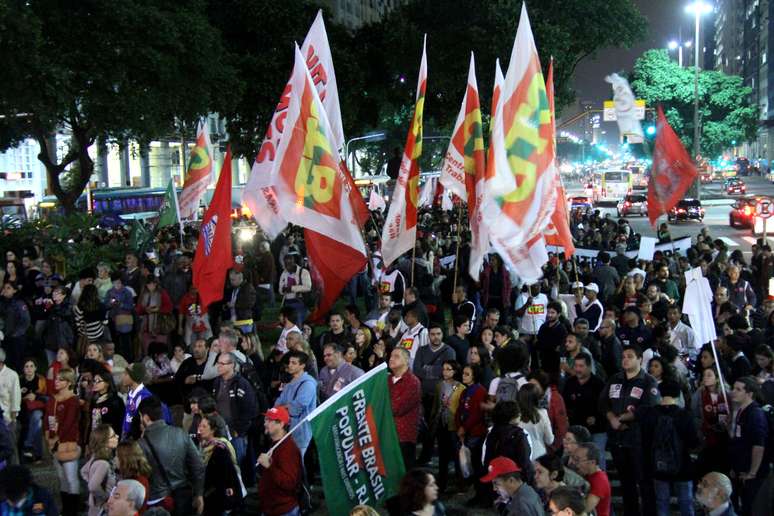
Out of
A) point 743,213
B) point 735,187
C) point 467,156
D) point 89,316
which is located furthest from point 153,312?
point 735,187

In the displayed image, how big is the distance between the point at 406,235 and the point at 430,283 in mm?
3754

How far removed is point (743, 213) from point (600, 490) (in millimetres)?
37741

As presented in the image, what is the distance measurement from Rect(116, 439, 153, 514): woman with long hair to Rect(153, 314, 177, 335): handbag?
6.09m

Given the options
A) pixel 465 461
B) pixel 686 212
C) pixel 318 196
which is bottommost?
pixel 465 461

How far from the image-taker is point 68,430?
328 inches

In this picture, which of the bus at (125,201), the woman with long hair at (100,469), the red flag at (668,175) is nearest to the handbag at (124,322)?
the woman with long hair at (100,469)

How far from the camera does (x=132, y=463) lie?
6.46m

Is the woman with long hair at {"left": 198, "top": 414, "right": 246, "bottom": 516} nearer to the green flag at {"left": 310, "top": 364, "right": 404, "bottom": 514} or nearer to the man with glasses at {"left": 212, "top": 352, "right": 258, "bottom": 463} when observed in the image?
the green flag at {"left": 310, "top": 364, "right": 404, "bottom": 514}

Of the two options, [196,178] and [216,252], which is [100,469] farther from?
[196,178]

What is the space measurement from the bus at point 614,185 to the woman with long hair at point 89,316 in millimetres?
52899

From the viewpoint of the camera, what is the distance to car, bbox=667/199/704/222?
44.9 meters

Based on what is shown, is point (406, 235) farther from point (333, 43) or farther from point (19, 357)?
point (333, 43)

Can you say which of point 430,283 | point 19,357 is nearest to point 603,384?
→ point 430,283

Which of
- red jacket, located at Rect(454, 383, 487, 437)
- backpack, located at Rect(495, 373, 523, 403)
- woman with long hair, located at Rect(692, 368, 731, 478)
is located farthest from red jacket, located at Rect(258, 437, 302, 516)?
woman with long hair, located at Rect(692, 368, 731, 478)
